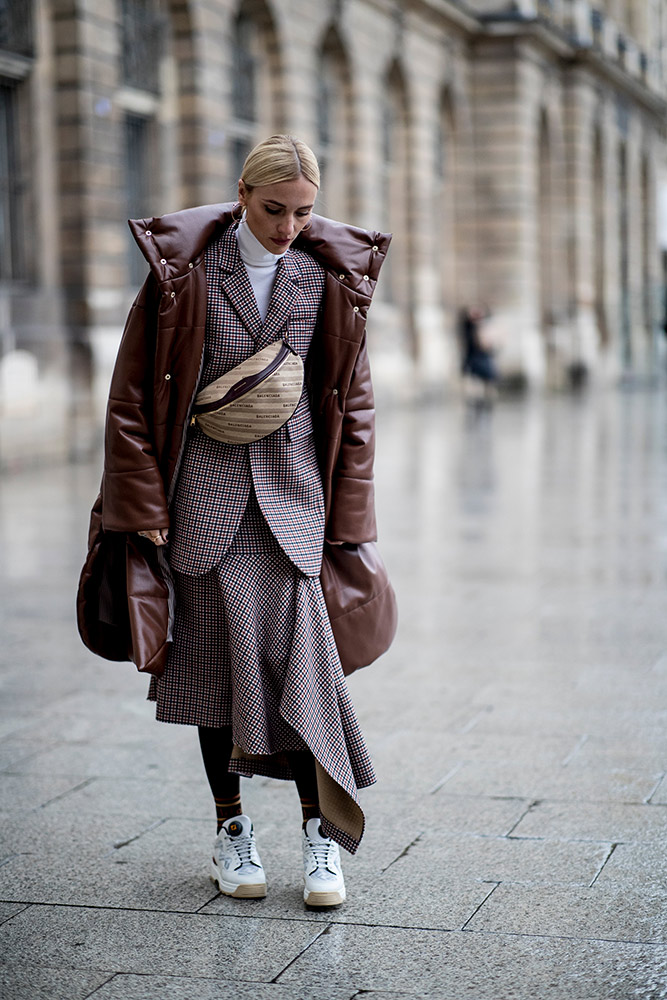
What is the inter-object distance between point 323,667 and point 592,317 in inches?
1356

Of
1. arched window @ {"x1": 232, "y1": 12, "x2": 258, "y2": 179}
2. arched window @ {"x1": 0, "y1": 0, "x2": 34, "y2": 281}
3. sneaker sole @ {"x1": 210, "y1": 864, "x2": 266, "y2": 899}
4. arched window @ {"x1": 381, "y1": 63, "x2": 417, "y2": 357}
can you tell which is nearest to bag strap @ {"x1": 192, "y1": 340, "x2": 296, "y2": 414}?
sneaker sole @ {"x1": 210, "y1": 864, "x2": 266, "y2": 899}

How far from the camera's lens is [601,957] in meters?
3.17

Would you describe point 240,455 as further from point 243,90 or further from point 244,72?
point 244,72

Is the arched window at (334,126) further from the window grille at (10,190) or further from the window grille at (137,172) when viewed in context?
the window grille at (10,190)

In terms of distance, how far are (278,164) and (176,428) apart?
63cm

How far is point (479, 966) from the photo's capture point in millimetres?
3145

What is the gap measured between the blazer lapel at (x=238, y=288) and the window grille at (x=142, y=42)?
14.9 m

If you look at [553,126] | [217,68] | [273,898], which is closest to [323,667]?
[273,898]

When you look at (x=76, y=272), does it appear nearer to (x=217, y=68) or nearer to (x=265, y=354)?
(x=217, y=68)

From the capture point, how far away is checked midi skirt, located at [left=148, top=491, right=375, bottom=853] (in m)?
3.46

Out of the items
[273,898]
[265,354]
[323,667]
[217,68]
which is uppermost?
[217,68]

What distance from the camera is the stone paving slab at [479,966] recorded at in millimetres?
3027

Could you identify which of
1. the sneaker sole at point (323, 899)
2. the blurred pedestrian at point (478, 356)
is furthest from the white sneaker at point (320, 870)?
the blurred pedestrian at point (478, 356)

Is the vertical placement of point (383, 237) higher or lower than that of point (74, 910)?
higher
